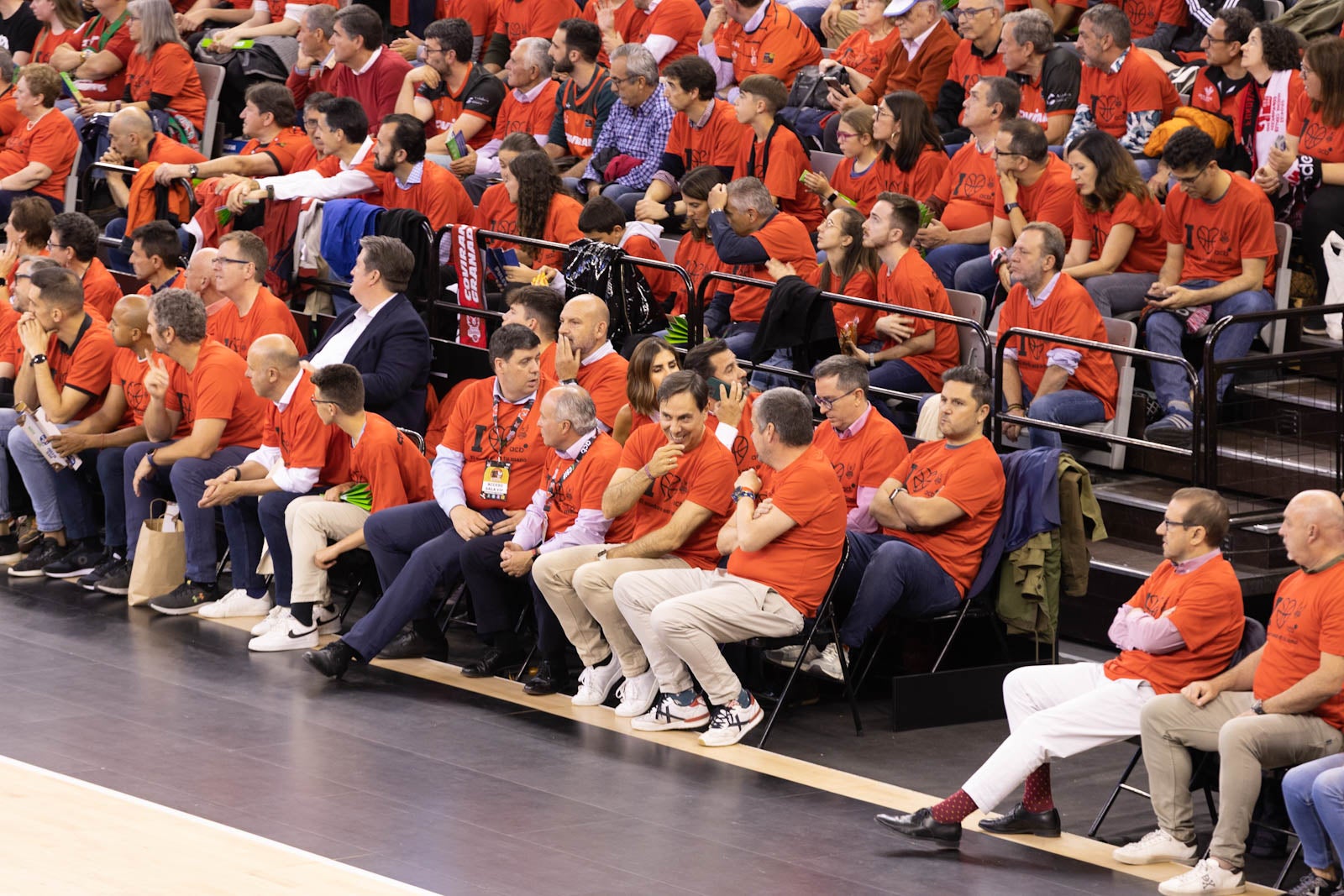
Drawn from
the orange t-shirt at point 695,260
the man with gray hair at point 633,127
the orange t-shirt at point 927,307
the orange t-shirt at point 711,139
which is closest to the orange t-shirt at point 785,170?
the orange t-shirt at point 711,139

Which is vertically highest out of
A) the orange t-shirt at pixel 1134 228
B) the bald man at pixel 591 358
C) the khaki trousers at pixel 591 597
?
the orange t-shirt at pixel 1134 228

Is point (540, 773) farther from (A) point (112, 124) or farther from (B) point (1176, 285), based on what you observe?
(A) point (112, 124)

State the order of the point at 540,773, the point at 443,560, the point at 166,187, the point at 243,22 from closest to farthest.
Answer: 1. the point at 540,773
2. the point at 443,560
3. the point at 166,187
4. the point at 243,22

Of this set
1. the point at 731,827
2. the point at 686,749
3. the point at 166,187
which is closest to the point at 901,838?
the point at 731,827

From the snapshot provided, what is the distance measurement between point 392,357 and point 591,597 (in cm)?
197

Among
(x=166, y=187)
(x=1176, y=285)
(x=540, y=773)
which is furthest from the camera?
(x=166, y=187)

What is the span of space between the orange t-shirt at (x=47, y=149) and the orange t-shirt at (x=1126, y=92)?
627 centimetres

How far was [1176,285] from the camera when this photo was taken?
27.8 feet

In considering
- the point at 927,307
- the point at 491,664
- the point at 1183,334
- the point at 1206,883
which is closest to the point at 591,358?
the point at 491,664

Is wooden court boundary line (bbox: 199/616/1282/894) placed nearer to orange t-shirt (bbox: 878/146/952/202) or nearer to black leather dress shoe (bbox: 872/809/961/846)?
black leather dress shoe (bbox: 872/809/961/846)

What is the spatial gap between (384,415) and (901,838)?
147 inches

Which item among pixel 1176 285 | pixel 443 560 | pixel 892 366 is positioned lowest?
pixel 443 560

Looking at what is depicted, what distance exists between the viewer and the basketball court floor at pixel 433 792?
Result: 573cm

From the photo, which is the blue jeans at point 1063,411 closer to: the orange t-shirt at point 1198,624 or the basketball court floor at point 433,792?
the basketball court floor at point 433,792
